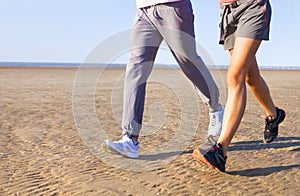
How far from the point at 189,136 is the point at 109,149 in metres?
1.07

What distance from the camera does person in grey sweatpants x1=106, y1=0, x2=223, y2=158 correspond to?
322 centimetres

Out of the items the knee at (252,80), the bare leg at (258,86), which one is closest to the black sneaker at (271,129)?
the bare leg at (258,86)

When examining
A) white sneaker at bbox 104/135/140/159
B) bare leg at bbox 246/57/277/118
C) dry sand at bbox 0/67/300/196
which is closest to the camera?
dry sand at bbox 0/67/300/196

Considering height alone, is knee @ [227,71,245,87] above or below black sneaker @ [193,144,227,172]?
above

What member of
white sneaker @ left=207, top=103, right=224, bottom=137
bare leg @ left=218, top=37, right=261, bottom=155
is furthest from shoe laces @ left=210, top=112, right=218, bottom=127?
bare leg @ left=218, top=37, right=261, bottom=155

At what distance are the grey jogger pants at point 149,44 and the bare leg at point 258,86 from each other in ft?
1.44

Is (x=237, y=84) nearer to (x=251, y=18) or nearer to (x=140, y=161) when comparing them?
(x=251, y=18)

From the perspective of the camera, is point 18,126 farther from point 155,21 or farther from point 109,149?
point 155,21

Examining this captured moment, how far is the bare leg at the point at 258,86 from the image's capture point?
3334 millimetres

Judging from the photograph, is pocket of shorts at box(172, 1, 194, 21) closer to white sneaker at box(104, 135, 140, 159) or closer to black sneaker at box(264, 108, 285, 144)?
white sneaker at box(104, 135, 140, 159)

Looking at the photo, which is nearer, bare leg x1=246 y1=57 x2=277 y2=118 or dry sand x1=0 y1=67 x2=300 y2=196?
dry sand x1=0 y1=67 x2=300 y2=196

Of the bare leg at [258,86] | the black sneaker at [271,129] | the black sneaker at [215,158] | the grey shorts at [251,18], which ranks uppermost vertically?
the grey shorts at [251,18]

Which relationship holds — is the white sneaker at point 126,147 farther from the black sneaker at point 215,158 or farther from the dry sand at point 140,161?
the black sneaker at point 215,158

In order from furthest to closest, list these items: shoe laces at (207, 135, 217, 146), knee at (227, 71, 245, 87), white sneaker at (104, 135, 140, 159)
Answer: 1. shoe laces at (207, 135, 217, 146)
2. white sneaker at (104, 135, 140, 159)
3. knee at (227, 71, 245, 87)
